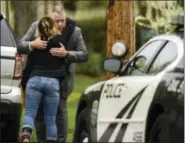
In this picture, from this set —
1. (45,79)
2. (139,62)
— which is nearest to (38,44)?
(45,79)

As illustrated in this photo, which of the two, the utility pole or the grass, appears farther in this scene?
the grass

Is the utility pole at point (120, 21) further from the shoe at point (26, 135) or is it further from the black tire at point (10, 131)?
the shoe at point (26, 135)

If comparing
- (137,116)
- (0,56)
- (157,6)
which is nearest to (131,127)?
(137,116)

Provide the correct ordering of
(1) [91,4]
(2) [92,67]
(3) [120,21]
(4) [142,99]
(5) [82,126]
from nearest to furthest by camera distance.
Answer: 1. (4) [142,99]
2. (5) [82,126]
3. (3) [120,21]
4. (2) [92,67]
5. (1) [91,4]

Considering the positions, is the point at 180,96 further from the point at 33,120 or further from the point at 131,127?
the point at 33,120

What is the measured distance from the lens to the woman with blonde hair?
10.2 meters

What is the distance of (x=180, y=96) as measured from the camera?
832 cm

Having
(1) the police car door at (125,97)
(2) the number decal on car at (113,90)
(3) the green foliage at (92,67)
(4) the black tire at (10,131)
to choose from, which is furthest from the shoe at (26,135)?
(3) the green foliage at (92,67)

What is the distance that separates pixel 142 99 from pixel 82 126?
1.65 metres

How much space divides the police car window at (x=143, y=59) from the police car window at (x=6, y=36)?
2.27 meters

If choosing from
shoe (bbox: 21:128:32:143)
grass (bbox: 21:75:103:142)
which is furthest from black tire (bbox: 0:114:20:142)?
shoe (bbox: 21:128:32:143)

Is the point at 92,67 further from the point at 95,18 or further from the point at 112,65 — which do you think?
the point at 112,65

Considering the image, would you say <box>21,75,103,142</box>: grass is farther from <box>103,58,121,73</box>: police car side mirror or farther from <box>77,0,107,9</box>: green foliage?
<box>77,0,107,9</box>: green foliage

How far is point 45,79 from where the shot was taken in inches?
403
